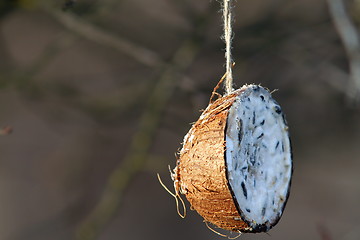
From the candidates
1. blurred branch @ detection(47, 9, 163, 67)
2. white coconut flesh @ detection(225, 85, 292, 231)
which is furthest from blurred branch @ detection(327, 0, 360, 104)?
white coconut flesh @ detection(225, 85, 292, 231)

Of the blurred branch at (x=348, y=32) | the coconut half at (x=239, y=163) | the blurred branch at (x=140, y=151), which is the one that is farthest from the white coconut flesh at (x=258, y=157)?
the blurred branch at (x=140, y=151)

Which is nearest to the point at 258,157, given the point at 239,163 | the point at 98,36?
the point at 239,163

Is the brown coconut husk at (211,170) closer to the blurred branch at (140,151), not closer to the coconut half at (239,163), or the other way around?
the coconut half at (239,163)

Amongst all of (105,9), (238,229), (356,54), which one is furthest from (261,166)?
(105,9)

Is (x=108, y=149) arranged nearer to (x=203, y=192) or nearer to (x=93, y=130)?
(x=93, y=130)

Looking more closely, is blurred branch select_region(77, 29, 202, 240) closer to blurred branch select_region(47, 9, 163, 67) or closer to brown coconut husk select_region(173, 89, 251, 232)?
blurred branch select_region(47, 9, 163, 67)

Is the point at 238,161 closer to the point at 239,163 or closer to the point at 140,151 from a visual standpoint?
the point at 239,163
